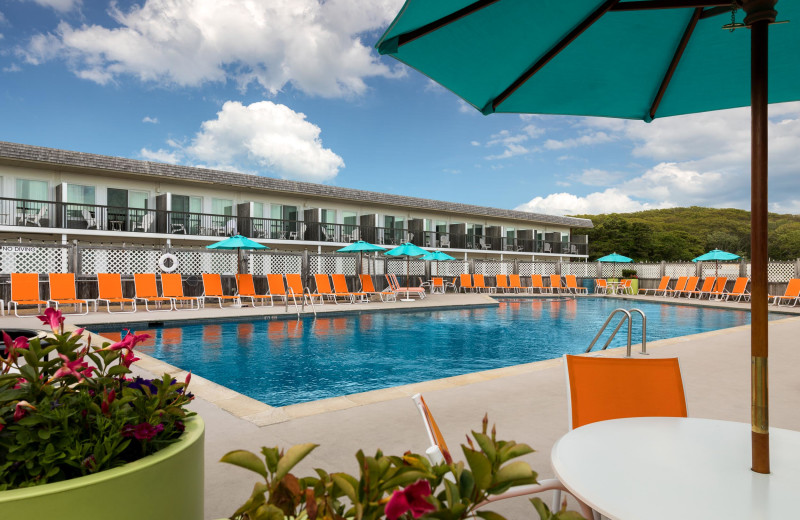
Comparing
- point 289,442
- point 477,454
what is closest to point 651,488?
point 477,454

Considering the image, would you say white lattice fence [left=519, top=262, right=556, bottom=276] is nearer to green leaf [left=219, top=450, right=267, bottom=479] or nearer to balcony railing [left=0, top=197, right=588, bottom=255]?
balcony railing [left=0, top=197, right=588, bottom=255]

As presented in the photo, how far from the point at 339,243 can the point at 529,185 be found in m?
64.1

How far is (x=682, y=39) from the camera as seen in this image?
2.75 m

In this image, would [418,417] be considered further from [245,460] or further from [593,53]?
[245,460]

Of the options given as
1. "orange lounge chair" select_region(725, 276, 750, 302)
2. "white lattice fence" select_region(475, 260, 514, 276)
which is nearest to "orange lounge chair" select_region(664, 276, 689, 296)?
"orange lounge chair" select_region(725, 276, 750, 302)

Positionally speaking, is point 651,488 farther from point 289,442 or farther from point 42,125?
point 42,125

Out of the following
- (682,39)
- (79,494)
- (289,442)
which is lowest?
(289,442)

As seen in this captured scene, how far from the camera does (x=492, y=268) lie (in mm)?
25844

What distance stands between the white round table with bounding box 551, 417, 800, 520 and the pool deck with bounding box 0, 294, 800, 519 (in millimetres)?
175

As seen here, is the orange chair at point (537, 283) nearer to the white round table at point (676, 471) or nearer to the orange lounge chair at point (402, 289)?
the orange lounge chair at point (402, 289)

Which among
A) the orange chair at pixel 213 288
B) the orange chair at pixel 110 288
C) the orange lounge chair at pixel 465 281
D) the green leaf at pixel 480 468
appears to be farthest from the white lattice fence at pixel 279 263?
the green leaf at pixel 480 468

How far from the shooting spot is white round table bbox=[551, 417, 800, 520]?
47.1 inches

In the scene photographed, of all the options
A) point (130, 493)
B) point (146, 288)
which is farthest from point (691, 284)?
point (130, 493)

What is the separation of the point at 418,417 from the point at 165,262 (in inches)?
523
